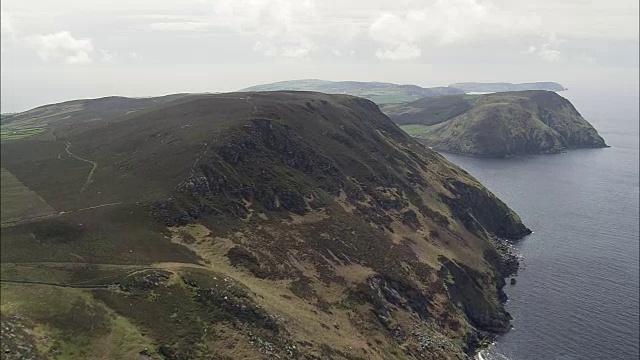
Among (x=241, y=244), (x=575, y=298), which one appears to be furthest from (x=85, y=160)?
(x=575, y=298)

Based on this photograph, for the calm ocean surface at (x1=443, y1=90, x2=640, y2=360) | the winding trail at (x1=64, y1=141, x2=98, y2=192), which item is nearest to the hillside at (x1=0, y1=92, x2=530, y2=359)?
the winding trail at (x1=64, y1=141, x2=98, y2=192)

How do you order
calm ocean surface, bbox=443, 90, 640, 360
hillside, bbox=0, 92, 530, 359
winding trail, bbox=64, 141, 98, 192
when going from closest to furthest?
hillside, bbox=0, 92, 530, 359, winding trail, bbox=64, 141, 98, 192, calm ocean surface, bbox=443, 90, 640, 360

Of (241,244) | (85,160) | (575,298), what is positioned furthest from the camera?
(575,298)

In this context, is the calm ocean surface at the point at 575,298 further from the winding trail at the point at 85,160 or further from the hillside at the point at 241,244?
the winding trail at the point at 85,160

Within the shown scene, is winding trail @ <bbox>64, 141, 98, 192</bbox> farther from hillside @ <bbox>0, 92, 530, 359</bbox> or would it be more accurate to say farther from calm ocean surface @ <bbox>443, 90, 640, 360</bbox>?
calm ocean surface @ <bbox>443, 90, 640, 360</bbox>

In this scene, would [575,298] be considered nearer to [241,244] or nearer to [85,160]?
[241,244]

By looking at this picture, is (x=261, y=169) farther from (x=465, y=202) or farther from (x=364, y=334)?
(x=465, y=202)

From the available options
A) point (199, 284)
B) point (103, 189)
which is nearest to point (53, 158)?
point (103, 189)

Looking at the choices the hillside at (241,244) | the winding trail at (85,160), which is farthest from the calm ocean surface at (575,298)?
the winding trail at (85,160)
